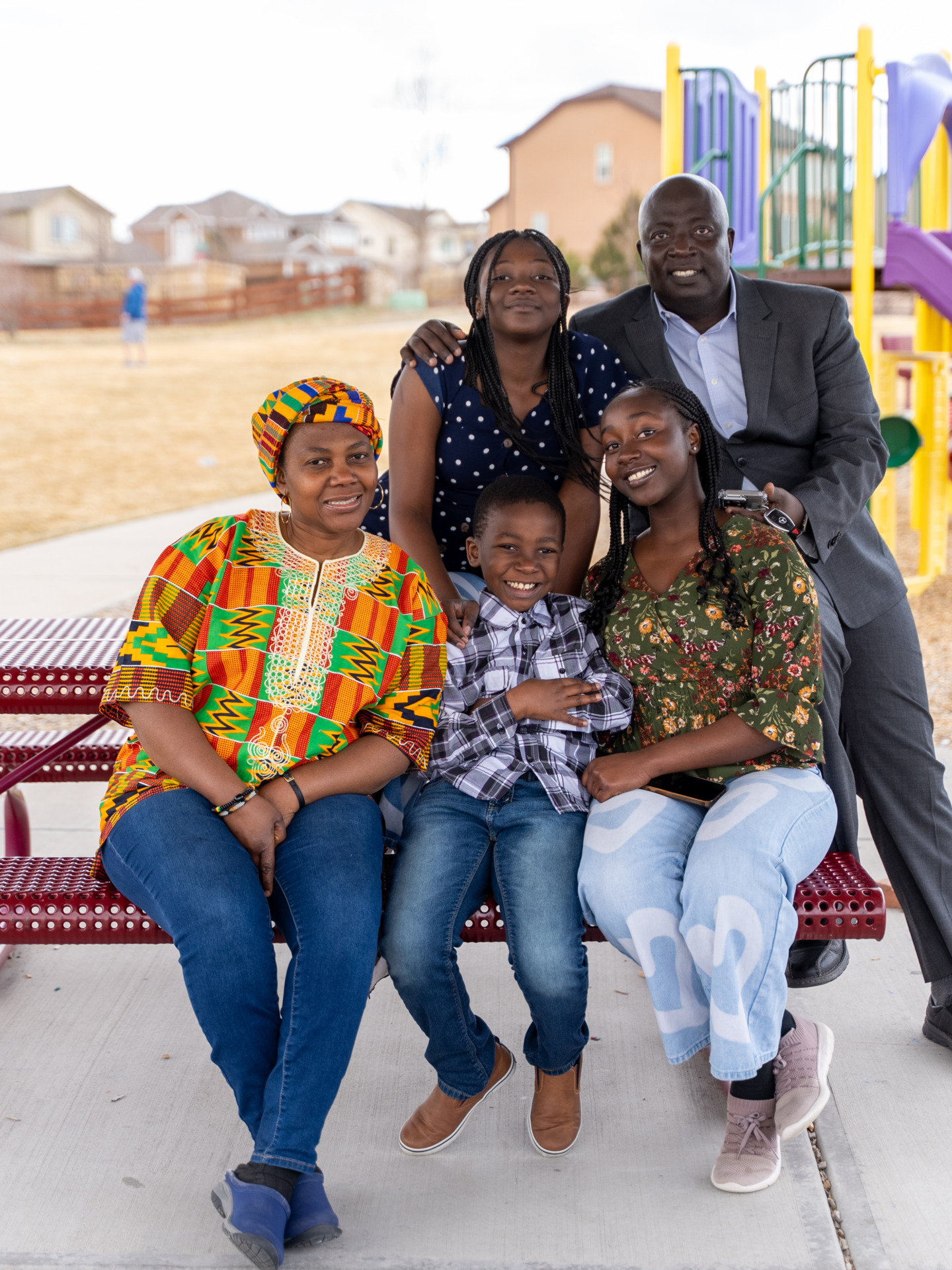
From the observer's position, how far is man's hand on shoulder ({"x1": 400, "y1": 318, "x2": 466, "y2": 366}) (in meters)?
3.03

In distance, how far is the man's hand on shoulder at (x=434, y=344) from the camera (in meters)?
3.03

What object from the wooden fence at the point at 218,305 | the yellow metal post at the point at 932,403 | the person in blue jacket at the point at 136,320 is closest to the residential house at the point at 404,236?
the wooden fence at the point at 218,305

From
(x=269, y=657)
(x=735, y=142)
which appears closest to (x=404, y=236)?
(x=735, y=142)

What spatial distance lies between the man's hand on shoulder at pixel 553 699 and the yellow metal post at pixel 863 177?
4.79 m

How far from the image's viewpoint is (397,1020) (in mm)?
3127

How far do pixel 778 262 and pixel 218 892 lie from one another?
23.4ft

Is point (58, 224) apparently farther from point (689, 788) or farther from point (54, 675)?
point (689, 788)

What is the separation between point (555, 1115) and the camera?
2547mm

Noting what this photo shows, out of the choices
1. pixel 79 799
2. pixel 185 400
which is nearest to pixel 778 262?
pixel 79 799

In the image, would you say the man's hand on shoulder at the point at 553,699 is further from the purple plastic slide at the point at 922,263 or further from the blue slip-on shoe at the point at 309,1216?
the purple plastic slide at the point at 922,263

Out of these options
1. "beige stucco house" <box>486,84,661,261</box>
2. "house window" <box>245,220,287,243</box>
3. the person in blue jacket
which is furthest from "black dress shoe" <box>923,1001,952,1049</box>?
"house window" <box>245,220,287,243</box>

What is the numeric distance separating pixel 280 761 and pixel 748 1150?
1171 millimetres

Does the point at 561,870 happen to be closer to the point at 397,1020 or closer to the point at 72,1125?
the point at 397,1020

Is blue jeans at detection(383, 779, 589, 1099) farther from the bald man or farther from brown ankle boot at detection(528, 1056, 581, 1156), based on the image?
the bald man
